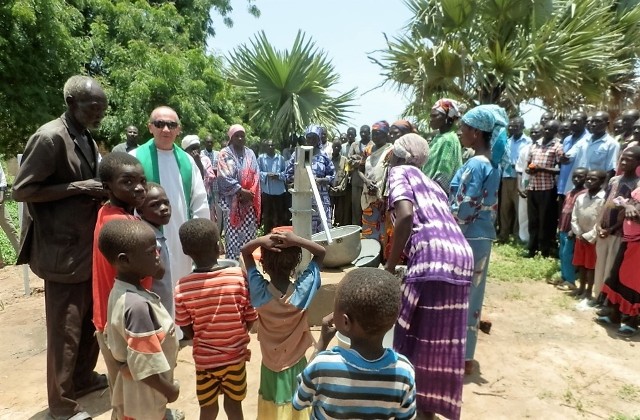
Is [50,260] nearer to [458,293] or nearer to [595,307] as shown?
[458,293]

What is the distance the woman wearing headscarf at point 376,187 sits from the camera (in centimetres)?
562

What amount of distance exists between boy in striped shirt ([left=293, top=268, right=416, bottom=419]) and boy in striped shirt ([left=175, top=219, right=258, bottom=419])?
2.32 ft

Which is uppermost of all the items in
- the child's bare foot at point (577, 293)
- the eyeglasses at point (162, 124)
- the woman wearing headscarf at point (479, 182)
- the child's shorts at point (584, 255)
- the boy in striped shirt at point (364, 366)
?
the eyeglasses at point (162, 124)

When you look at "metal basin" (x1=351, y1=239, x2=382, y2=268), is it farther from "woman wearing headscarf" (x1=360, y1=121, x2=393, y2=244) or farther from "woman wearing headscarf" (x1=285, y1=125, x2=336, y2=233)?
"woman wearing headscarf" (x1=285, y1=125, x2=336, y2=233)

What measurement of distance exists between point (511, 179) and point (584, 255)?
123 inches

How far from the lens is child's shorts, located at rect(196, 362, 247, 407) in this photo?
2.20m

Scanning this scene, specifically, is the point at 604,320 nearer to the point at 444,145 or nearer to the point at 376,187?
the point at 444,145

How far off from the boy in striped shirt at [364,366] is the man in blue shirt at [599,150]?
5.03 meters

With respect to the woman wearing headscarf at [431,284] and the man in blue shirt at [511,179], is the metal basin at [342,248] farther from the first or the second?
the man in blue shirt at [511,179]

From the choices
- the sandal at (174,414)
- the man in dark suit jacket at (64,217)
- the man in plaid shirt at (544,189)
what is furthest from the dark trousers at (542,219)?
the man in dark suit jacket at (64,217)

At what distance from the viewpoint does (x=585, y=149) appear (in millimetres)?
5898

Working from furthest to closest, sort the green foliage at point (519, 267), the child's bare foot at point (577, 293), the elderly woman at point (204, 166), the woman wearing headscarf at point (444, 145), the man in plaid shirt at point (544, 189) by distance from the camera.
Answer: the elderly woman at point (204, 166) → the man in plaid shirt at point (544, 189) → the green foliage at point (519, 267) → the child's bare foot at point (577, 293) → the woman wearing headscarf at point (444, 145)

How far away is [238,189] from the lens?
575 cm

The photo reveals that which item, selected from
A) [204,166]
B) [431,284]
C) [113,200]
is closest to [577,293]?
[431,284]
